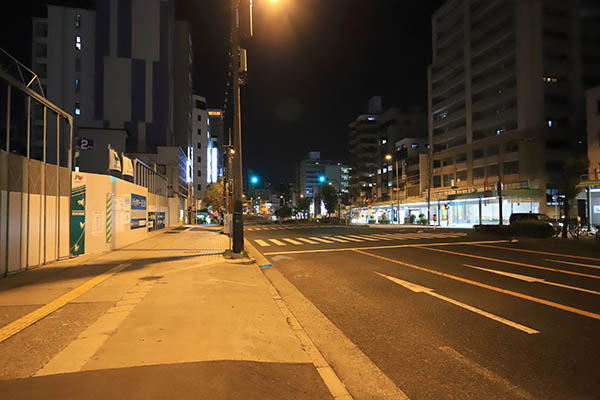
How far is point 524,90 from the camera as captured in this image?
48688mm

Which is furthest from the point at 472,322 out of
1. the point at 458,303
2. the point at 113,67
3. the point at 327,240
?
the point at 113,67

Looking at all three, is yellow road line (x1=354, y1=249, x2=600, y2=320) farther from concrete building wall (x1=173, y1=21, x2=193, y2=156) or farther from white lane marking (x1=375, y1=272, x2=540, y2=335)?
concrete building wall (x1=173, y1=21, x2=193, y2=156)

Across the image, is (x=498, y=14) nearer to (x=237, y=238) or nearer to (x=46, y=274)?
(x=237, y=238)

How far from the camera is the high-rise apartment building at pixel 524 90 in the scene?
157ft

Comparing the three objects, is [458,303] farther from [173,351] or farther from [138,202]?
[138,202]

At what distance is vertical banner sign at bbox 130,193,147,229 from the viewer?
19.3 metres

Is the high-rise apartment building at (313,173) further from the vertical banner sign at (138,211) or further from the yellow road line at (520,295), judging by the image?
Result: the yellow road line at (520,295)

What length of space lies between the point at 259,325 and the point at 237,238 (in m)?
8.06

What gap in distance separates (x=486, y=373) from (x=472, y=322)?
1804 millimetres

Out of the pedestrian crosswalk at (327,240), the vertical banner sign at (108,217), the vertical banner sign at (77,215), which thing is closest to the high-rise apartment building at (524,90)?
the pedestrian crosswalk at (327,240)

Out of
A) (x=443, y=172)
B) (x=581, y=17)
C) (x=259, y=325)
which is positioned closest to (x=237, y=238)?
(x=259, y=325)

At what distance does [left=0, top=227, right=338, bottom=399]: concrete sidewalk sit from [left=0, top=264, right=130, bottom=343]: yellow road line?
0.50 feet

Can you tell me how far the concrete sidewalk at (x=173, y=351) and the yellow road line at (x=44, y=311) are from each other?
153 mm

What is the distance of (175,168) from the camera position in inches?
2152
